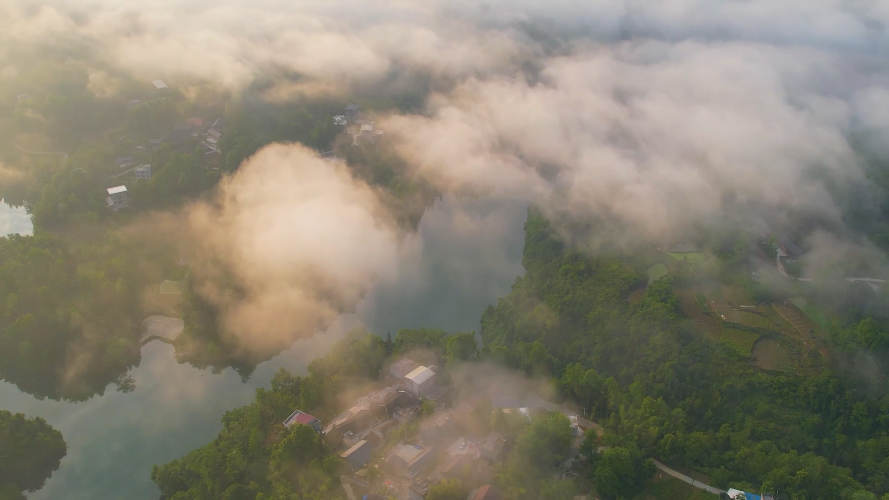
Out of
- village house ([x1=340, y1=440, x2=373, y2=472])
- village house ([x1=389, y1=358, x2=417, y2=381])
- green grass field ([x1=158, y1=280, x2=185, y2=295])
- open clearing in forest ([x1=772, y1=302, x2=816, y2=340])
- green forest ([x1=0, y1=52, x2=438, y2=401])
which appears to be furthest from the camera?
green grass field ([x1=158, y1=280, x2=185, y2=295])

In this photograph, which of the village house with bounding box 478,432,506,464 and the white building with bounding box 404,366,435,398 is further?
the white building with bounding box 404,366,435,398

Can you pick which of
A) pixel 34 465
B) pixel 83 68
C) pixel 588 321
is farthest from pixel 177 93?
pixel 588 321

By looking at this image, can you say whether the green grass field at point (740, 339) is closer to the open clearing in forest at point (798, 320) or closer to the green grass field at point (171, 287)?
the open clearing in forest at point (798, 320)

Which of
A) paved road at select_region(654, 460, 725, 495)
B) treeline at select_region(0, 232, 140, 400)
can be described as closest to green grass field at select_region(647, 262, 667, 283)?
paved road at select_region(654, 460, 725, 495)

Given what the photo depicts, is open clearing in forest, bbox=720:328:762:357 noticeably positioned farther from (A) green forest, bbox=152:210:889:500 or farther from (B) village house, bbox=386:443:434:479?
(B) village house, bbox=386:443:434:479

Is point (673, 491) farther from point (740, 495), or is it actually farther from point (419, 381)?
point (419, 381)

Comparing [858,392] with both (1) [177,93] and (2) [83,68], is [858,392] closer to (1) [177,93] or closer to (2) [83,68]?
(1) [177,93]
